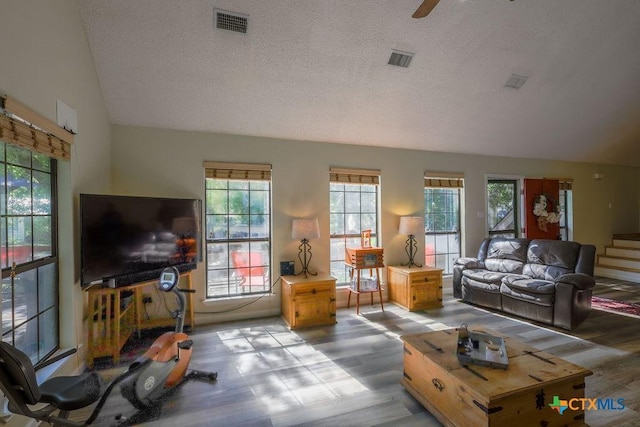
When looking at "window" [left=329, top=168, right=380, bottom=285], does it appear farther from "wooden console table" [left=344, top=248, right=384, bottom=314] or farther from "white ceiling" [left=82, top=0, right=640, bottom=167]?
"white ceiling" [left=82, top=0, right=640, bottom=167]

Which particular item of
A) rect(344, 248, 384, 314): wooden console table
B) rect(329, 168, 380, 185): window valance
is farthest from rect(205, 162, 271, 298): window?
rect(344, 248, 384, 314): wooden console table

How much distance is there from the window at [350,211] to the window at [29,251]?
311 centimetres

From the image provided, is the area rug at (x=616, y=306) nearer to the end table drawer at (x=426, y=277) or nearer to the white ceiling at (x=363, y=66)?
the end table drawer at (x=426, y=277)

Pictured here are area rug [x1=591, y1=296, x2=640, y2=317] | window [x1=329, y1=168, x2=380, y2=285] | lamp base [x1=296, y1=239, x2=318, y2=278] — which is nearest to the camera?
area rug [x1=591, y1=296, x2=640, y2=317]

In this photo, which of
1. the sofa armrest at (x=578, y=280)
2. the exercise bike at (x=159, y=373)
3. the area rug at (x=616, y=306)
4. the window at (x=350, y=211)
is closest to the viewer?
the exercise bike at (x=159, y=373)

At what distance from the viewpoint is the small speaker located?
402 cm

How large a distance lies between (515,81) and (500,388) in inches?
150

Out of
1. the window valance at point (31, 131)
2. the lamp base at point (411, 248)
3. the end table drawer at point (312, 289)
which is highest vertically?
the window valance at point (31, 131)

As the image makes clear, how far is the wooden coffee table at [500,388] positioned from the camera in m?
1.63

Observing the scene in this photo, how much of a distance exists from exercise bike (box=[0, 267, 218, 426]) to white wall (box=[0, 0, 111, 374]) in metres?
0.79

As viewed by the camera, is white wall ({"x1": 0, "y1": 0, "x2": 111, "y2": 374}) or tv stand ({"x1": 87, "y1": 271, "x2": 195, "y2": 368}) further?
tv stand ({"x1": 87, "y1": 271, "x2": 195, "y2": 368})

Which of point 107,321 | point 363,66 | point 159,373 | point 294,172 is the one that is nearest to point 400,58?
point 363,66

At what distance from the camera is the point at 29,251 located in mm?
2094

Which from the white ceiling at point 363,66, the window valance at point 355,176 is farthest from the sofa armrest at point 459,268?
the white ceiling at point 363,66
